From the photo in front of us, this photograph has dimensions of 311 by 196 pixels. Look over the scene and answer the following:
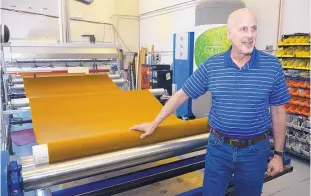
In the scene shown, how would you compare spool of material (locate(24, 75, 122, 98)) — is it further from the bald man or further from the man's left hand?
the man's left hand

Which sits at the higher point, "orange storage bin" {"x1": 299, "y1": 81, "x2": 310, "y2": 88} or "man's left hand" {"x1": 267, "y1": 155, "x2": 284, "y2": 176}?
"orange storage bin" {"x1": 299, "y1": 81, "x2": 310, "y2": 88}

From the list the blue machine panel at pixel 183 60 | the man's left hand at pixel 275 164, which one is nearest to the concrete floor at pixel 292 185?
the man's left hand at pixel 275 164

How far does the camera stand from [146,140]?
1.67 m

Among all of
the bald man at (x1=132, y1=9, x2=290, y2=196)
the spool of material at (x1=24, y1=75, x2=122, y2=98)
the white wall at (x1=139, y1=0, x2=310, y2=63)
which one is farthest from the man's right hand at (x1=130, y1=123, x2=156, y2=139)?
the white wall at (x1=139, y1=0, x2=310, y2=63)

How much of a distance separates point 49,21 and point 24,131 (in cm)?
390

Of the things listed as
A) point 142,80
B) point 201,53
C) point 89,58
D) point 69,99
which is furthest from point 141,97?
A: point 142,80

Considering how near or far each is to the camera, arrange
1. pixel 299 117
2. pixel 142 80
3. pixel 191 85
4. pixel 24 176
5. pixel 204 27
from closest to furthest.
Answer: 1. pixel 24 176
2. pixel 191 85
3. pixel 299 117
4. pixel 204 27
5. pixel 142 80

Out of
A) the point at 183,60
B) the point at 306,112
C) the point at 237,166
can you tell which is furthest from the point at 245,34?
the point at 183,60

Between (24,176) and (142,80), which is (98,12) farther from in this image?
(24,176)

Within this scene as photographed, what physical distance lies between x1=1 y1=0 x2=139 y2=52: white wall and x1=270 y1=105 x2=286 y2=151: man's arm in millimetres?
6287

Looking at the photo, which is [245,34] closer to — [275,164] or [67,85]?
[275,164]

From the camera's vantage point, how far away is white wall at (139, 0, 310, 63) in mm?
4195

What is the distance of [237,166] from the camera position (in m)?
1.47

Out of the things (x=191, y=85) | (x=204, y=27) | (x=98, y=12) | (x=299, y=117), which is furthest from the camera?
(x=98, y=12)
